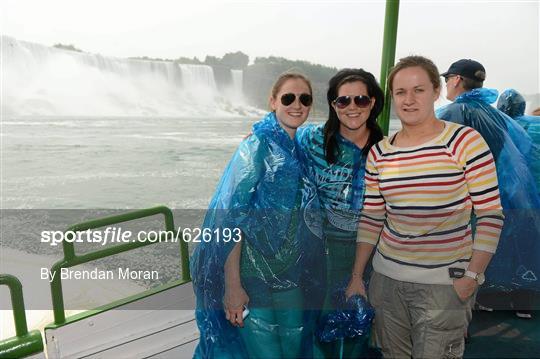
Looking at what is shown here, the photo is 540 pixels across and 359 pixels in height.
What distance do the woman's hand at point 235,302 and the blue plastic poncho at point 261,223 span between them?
35mm

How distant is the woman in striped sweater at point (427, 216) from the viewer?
4.79ft

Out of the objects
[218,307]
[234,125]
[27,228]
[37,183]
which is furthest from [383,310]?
[234,125]

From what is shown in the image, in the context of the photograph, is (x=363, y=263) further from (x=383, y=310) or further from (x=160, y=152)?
(x=160, y=152)

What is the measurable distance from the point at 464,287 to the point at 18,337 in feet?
5.21

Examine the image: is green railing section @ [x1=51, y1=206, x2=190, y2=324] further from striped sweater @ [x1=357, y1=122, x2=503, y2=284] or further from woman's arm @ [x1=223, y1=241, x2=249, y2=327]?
striped sweater @ [x1=357, y1=122, x2=503, y2=284]

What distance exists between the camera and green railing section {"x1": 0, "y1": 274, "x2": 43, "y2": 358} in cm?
160

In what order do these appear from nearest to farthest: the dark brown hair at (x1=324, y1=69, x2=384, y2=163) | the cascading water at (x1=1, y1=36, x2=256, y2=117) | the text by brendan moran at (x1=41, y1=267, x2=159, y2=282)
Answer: the dark brown hair at (x1=324, y1=69, x2=384, y2=163) < the text by brendan moran at (x1=41, y1=267, x2=159, y2=282) < the cascading water at (x1=1, y1=36, x2=256, y2=117)

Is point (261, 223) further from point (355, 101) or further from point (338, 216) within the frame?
point (355, 101)

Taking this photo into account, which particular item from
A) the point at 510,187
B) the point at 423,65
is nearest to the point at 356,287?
the point at 423,65

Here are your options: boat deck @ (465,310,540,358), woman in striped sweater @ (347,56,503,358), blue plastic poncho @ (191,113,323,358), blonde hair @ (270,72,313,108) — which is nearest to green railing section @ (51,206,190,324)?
blue plastic poncho @ (191,113,323,358)

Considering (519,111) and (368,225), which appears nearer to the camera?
(368,225)

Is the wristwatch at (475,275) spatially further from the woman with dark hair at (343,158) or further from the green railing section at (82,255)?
the green railing section at (82,255)

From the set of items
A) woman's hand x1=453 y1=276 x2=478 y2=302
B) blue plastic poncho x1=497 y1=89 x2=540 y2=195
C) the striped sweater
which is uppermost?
blue plastic poncho x1=497 y1=89 x2=540 y2=195

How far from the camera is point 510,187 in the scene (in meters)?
2.62
